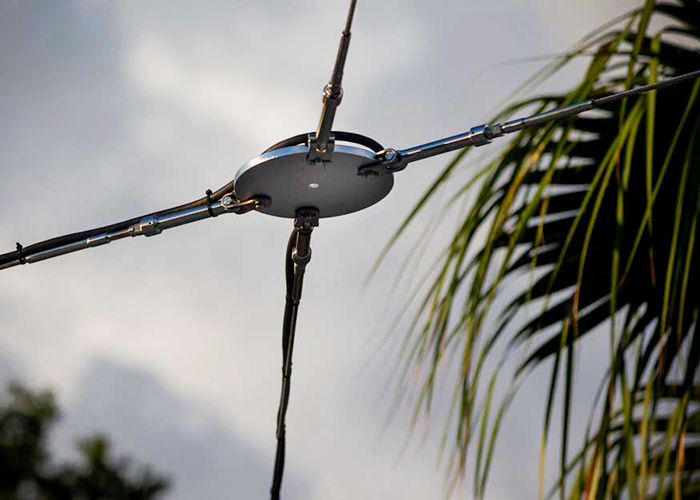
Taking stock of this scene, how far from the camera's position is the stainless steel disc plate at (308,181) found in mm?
851

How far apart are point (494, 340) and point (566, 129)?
36cm

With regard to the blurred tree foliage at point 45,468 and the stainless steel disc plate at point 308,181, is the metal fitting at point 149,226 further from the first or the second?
the blurred tree foliage at point 45,468

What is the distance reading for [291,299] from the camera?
1.06 m

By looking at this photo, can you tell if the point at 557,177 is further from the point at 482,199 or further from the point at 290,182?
the point at 290,182

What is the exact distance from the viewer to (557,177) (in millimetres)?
1851

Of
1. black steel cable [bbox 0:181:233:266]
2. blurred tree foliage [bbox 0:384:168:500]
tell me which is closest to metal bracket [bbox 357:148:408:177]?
black steel cable [bbox 0:181:233:266]

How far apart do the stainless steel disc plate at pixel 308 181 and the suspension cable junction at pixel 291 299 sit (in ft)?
0.09

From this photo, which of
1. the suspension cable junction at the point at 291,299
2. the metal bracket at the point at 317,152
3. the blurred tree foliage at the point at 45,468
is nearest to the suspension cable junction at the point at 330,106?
the metal bracket at the point at 317,152

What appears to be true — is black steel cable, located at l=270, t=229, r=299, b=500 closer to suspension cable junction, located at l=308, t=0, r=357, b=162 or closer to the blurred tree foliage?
suspension cable junction, located at l=308, t=0, r=357, b=162

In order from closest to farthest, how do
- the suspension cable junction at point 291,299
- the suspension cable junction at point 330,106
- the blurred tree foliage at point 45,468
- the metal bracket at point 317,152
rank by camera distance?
the suspension cable junction at point 330,106
the metal bracket at point 317,152
the suspension cable junction at point 291,299
the blurred tree foliage at point 45,468

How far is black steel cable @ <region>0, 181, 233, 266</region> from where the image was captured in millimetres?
885

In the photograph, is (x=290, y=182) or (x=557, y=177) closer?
(x=290, y=182)

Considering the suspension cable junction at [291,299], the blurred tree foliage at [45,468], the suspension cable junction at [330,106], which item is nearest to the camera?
the suspension cable junction at [330,106]

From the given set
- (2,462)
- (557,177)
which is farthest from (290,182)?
(2,462)
